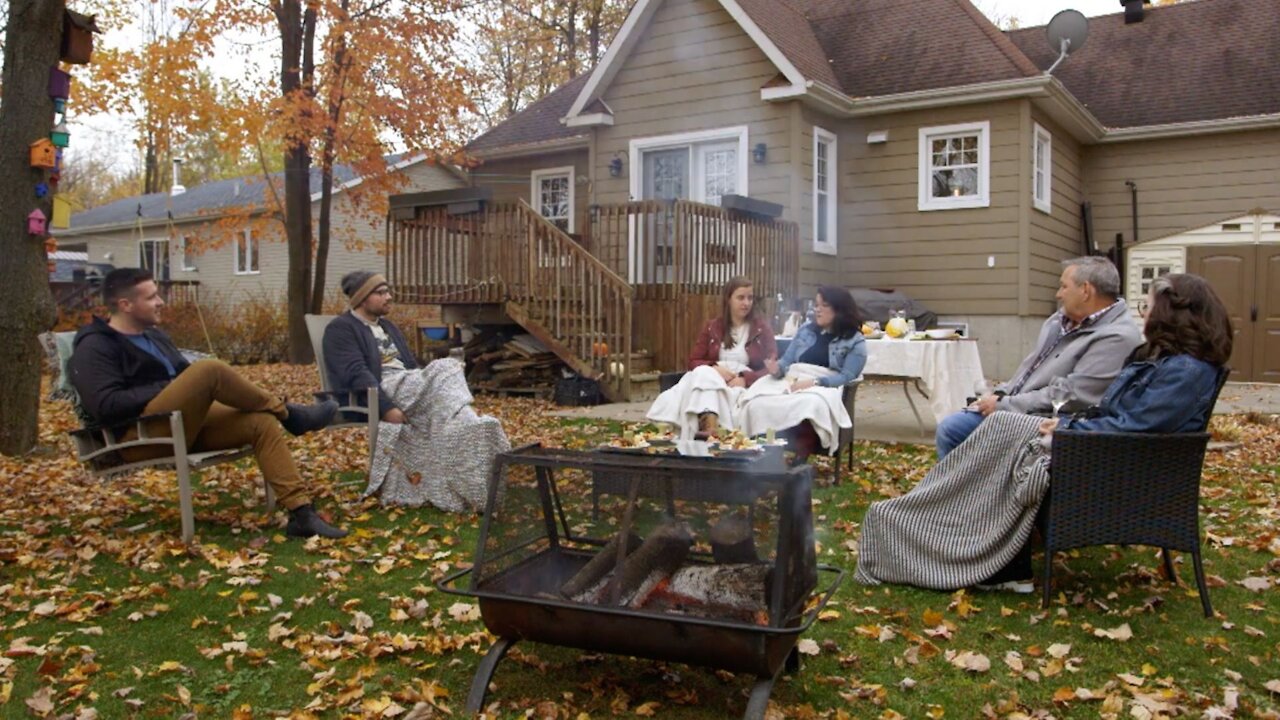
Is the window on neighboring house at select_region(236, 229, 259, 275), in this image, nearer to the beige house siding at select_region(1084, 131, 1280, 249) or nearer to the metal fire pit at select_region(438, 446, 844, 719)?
the beige house siding at select_region(1084, 131, 1280, 249)

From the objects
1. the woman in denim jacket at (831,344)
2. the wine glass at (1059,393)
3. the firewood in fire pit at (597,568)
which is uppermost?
the woman in denim jacket at (831,344)

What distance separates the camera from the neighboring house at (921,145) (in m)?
12.6

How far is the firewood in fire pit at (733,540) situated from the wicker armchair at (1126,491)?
4.13ft

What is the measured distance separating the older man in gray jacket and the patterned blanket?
2514 millimetres

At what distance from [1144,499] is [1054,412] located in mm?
902

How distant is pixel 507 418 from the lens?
30.9 feet

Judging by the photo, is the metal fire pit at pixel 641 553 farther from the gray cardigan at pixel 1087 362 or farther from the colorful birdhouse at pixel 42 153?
the colorful birdhouse at pixel 42 153

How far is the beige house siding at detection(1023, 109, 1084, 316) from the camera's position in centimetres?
1286

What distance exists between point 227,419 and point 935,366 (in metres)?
5.12

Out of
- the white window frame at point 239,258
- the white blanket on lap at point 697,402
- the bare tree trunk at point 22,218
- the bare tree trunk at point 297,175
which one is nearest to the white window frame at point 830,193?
the white blanket on lap at point 697,402

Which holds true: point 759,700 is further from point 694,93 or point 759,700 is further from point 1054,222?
point 1054,222

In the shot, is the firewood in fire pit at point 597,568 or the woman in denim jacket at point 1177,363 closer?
the firewood in fire pit at point 597,568

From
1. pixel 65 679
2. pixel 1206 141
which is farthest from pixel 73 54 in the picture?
pixel 1206 141

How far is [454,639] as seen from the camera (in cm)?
356
